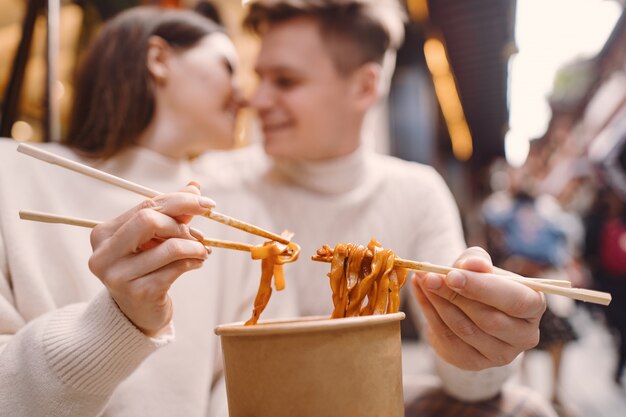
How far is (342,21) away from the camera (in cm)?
213

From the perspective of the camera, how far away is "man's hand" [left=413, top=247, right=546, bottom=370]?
1.00 meters

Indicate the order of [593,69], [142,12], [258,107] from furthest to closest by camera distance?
[593,69] → [258,107] → [142,12]

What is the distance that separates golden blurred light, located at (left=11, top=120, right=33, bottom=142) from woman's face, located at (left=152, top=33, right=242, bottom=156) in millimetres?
931

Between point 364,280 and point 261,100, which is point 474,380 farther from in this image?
point 261,100

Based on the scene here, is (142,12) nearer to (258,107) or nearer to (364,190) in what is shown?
(258,107)

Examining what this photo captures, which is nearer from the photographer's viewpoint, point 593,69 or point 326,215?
point 326,215

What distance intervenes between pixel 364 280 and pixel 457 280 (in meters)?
0.19

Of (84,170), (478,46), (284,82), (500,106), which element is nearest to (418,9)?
(478,46)

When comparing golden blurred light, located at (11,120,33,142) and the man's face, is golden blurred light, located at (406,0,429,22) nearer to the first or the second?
the man's face

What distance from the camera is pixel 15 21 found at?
2305mm

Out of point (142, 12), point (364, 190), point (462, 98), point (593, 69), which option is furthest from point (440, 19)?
point (593, 69)

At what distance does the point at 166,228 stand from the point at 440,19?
4708 millimetres

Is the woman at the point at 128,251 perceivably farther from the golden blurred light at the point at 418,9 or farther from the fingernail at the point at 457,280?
the golden blurred light at the point at 418,9

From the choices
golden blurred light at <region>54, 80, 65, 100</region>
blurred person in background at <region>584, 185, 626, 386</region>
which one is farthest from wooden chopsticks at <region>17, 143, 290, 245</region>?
blurred person in background at <region>584, 185, 626, 386</region>
